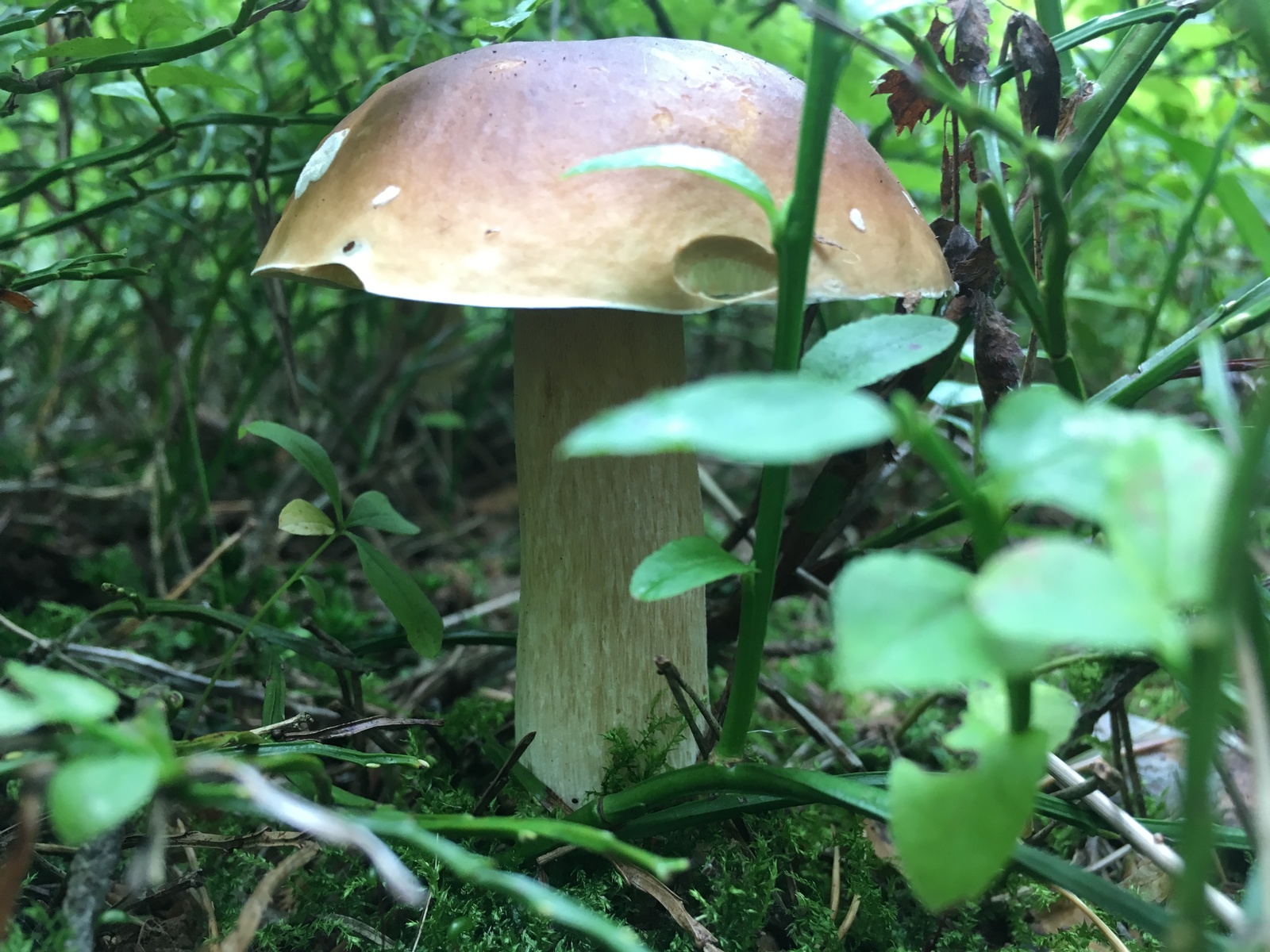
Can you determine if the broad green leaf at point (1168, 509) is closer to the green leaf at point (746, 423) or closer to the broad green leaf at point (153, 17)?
the green leaf at point (746, 423)

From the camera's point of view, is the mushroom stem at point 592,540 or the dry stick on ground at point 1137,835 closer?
the dry stick on ground at point 1137,835

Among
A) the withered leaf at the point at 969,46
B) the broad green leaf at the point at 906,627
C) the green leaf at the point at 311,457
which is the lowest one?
the green leaf at the point at 311,457

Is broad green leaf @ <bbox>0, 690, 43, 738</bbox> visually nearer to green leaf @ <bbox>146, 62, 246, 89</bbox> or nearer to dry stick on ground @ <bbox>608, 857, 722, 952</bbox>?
dry stick on ground @ <bbox>608, 857, 722, 952</bbox>

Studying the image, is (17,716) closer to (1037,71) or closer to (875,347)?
(875,347)

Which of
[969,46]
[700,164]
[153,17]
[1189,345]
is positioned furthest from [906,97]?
[153,17]

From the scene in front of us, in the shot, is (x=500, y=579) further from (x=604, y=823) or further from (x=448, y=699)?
(x=604, y=823)

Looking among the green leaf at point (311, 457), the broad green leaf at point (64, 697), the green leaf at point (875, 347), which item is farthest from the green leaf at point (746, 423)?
the green leaf at point (311, 457)

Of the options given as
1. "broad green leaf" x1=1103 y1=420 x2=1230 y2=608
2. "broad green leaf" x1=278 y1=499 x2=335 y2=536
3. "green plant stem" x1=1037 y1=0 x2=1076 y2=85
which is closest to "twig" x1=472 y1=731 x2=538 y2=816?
"broad green leaf" x1=278 y1=499 x2=335 y2=536
